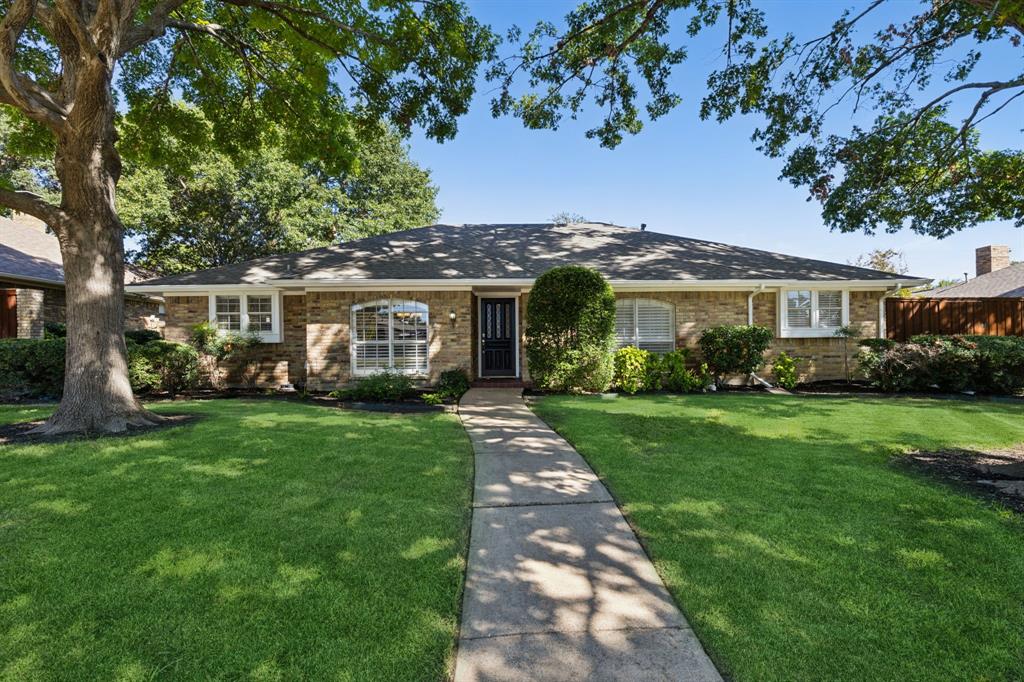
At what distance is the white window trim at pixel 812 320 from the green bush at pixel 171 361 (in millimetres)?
14531

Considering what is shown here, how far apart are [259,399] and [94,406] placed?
3.88 metres

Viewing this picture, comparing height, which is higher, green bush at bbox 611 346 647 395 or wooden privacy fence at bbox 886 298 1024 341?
wooden privacy fence at bbox 886 298 1024 341

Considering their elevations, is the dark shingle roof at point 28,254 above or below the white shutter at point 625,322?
above

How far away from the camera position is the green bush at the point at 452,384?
9.48m

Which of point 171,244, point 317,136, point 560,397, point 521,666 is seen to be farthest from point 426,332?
point 171,244

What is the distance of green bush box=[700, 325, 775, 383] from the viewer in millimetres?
10492

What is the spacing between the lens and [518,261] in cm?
1202

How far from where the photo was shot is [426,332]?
10.9 meters

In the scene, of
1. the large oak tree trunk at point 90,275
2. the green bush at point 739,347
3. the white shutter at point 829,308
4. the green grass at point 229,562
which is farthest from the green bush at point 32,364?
the white shutter at point 829,308

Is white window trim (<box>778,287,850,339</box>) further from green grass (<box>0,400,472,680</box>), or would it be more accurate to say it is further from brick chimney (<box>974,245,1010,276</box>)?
brick chimney (<box>974,245,1010,276</box>)

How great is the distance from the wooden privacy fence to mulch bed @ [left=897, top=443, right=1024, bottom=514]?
23.7 feet

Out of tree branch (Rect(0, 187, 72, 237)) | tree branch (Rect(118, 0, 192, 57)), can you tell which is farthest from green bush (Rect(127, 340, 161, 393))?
tree branch (Rect(118, 0, 192, 57))

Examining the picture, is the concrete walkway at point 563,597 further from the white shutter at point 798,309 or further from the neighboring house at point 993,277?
the neighboring house at point 993,277

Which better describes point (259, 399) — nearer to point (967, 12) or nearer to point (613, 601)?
point (613, 601)
